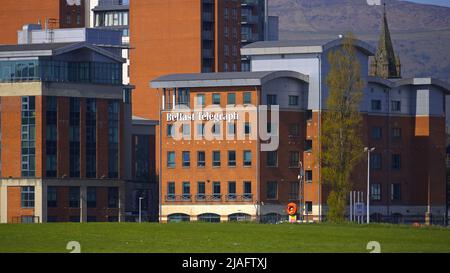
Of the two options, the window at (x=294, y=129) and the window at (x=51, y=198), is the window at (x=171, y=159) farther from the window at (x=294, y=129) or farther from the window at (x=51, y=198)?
the window at (x=294, y=129)

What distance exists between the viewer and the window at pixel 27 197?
498ft

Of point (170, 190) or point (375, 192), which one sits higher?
point (170, 190)

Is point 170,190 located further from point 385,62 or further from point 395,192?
point 385,62

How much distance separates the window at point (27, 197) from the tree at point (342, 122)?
2816cm

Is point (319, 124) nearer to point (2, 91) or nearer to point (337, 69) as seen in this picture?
point (337, 69)

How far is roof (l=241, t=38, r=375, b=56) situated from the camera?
151 m

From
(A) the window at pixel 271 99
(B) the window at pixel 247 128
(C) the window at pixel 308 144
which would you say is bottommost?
(C) the window at pixel 308 144

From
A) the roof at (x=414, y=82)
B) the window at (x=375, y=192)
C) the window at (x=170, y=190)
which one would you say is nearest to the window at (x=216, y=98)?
the window at (x=170, y=190)

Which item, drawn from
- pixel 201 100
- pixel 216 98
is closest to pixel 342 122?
pixel 216 98

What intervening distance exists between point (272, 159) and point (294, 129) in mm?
3889

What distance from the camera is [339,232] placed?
8981cm

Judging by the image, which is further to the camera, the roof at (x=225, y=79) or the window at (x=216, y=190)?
the window at (x=216, y=190)

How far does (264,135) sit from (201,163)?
6.79 meters

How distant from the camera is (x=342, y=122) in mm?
143625
